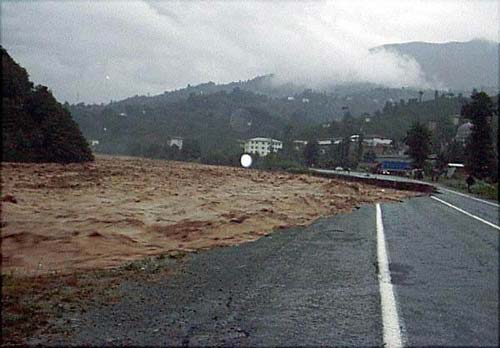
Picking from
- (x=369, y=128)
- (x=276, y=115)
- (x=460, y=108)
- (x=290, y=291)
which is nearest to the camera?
(x=290, y=291)

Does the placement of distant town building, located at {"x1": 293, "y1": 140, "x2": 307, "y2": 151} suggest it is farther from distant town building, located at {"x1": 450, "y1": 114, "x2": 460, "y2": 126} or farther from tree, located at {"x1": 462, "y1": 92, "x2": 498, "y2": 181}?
distant town building, located at {"x1": 450, "y1": 114, "x2": 460, "y2": 126}

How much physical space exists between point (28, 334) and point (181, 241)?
519 centimetres

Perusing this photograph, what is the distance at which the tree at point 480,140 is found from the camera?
23.1m

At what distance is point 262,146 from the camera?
59.9 metres

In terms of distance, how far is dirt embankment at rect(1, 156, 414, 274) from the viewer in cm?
714

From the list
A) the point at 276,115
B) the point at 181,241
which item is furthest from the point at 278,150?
the point at 181,241

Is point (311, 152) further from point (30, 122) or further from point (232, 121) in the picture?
point (30, 122)

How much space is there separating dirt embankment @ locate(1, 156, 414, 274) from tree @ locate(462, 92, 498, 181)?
9.44m

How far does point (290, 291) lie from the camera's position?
4977mm

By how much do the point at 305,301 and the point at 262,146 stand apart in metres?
55.5

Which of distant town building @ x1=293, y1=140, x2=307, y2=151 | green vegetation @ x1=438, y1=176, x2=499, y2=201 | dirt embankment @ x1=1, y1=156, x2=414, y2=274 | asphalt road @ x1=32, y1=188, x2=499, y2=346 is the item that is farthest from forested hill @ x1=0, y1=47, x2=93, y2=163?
distant town building @ x1=293, y1=140, x2=307, y2=151

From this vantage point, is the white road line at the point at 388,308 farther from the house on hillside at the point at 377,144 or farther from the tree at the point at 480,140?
the tree at the point at 480,140

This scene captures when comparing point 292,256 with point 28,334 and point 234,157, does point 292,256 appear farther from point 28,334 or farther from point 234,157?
point 234,157

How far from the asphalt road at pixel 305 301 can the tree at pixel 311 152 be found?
101ft
